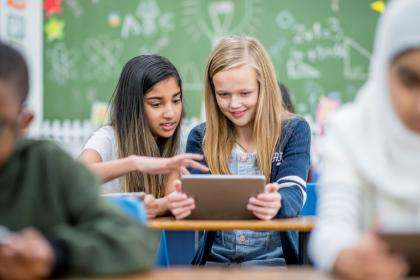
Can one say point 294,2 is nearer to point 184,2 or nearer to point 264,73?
point 184,2

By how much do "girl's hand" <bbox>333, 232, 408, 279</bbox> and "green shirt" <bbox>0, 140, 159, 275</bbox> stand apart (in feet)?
1.11

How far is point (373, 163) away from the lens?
4.16 feet

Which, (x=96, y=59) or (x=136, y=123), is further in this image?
(x=96, y=59)

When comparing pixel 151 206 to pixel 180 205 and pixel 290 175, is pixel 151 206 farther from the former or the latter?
pixel 290 175

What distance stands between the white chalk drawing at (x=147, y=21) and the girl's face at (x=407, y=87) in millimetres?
4807

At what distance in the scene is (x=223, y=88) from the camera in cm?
289

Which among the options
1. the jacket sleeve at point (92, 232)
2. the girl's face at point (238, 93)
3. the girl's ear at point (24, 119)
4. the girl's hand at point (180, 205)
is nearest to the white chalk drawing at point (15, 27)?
the girl's face at point (238, 93)

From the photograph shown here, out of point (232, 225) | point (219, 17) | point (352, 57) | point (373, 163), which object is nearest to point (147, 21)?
point (219, 17)

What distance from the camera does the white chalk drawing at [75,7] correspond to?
5996mm

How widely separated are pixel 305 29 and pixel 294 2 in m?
0.24

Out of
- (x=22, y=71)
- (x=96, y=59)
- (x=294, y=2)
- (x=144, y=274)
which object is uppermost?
(x=294, y=2)

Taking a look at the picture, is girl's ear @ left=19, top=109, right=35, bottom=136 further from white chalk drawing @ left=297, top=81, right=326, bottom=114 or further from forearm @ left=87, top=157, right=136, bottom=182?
white chalk drawing @ left=297, top=81, right=326, bottom=114

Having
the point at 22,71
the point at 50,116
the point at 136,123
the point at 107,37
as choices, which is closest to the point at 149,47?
the point at 107,37

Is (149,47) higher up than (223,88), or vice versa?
(149,47)
